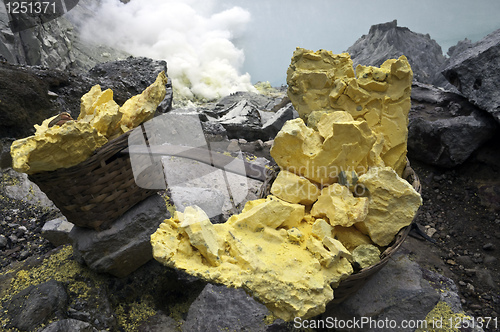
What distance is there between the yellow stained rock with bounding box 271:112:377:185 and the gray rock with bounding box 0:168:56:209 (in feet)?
5.21

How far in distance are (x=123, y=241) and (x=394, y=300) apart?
4.24 feet

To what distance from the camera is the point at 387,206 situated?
3.98 ft

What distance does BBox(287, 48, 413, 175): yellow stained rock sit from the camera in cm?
164

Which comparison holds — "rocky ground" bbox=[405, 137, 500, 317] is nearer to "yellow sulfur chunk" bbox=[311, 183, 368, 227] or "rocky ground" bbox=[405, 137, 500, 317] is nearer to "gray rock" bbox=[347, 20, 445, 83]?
"yellow sulfur chunk" bbox=[311, 183, 368, 227]

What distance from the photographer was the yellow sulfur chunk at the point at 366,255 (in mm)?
1153

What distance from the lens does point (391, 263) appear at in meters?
1.58

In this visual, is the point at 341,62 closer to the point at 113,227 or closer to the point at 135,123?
the point at 135,123

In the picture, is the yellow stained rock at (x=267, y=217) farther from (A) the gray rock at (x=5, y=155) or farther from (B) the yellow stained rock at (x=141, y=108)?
(A) the gray rock at (x=5, y=155)

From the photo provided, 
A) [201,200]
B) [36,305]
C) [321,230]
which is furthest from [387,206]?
[36,305]

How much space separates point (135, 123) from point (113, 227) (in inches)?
19.5

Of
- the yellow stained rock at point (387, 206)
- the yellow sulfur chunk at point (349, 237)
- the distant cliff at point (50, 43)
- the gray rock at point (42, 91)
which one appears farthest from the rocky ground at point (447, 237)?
the distant cliff at point (50, 43)

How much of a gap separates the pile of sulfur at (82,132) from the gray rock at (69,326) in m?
0.58

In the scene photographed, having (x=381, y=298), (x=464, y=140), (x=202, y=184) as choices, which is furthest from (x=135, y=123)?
(x=464, y=140)

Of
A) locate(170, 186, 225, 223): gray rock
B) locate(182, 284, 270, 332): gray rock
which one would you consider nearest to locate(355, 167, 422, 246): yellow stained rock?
locate(182, 284, 270, 332): gray rock
